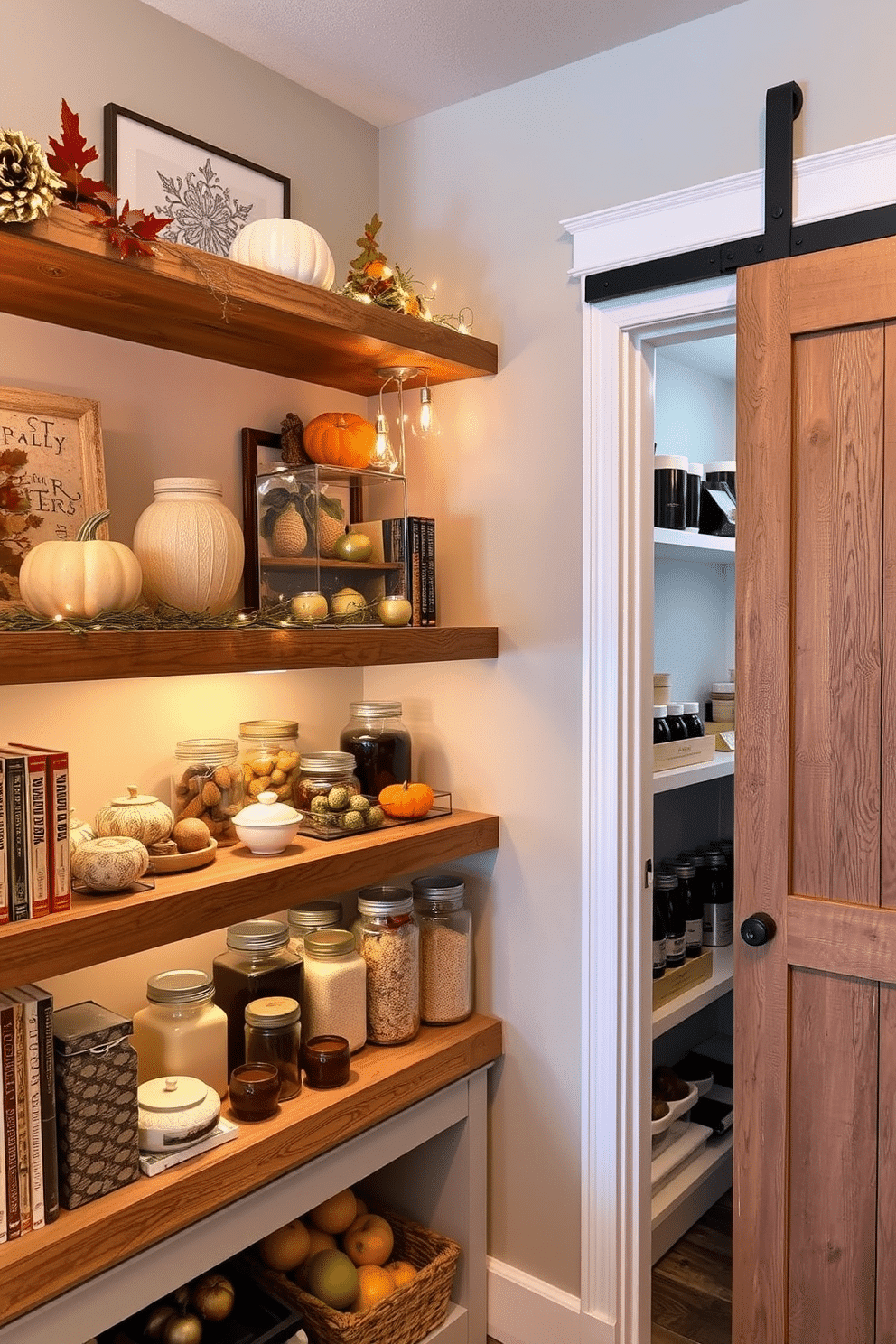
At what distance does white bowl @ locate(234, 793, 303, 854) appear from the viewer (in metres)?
1.79

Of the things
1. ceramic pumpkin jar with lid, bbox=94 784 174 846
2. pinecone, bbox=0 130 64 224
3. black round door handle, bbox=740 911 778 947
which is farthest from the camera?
black round door handle, bbox=740 911 778 947

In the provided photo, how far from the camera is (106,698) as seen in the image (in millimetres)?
1857

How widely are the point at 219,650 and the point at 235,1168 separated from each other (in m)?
0.80

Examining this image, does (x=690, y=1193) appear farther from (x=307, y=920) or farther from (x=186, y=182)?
(x=186, y=182)

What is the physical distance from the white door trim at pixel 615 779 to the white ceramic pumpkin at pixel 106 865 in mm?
891

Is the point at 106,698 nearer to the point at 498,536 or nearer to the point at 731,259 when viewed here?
the point at 498,536

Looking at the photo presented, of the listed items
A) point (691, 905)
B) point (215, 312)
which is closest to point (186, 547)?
point (215, 312)

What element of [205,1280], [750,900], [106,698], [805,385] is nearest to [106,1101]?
[205,1280]

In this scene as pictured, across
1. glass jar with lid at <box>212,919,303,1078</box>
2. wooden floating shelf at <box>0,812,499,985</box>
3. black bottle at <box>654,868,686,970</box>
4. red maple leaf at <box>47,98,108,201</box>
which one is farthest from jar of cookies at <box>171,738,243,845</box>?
black bottle at <box>654,868,686,970</box>

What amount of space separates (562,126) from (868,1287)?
2.14 meters

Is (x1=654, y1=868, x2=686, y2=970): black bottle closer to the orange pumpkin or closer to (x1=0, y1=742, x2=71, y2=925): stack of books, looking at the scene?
the orange pumpkin

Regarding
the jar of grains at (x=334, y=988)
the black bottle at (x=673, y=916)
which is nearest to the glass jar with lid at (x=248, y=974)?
the jar of grains at (x=334, y=988)

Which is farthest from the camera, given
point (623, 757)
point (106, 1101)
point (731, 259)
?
point (623, 757)

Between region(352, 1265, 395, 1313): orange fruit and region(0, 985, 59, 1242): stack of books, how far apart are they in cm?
74
